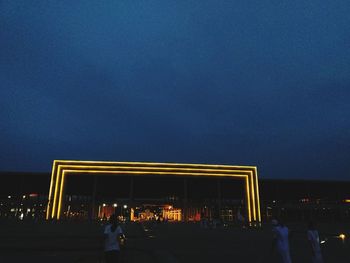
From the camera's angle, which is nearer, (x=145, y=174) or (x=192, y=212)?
(x=145, y=174)

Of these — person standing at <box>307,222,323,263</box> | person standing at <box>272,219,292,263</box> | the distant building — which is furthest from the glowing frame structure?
person standing at <box>272,219,292,263</box>

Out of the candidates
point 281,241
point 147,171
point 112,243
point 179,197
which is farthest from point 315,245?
point 179,197

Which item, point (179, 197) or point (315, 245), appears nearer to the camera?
point (315, 245)

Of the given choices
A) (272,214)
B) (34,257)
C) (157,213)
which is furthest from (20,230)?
(272,214)

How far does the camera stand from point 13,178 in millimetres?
37469

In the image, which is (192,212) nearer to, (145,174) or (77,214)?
(145,174)

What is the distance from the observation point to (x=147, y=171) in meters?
35.5

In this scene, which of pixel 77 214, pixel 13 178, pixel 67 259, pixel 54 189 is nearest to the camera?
pixel 67 259

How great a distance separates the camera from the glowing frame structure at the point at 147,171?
1353 inches

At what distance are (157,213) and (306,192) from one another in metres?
22.0

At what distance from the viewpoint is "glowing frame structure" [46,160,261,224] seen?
34375mm

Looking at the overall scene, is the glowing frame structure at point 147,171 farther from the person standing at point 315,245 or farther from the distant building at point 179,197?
the person standing at point 315,245

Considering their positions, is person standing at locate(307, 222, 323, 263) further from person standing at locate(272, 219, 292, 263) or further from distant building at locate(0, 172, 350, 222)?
distant building at locate(0, 172, 350, 222)

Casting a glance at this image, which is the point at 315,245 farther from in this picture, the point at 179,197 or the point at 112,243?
the point at 179,197
